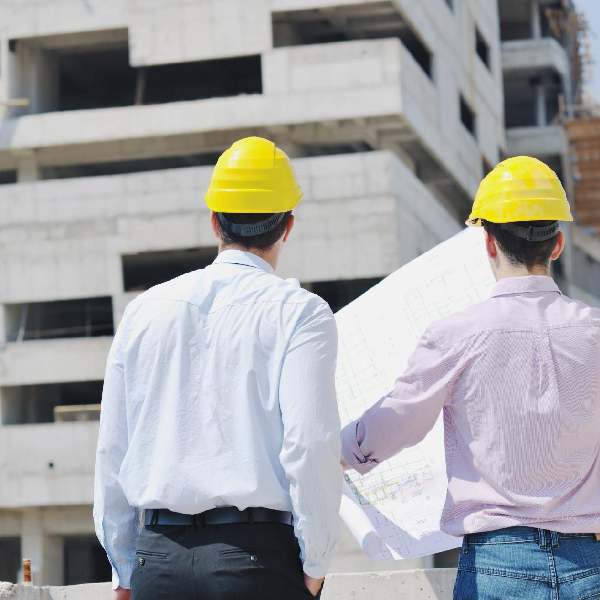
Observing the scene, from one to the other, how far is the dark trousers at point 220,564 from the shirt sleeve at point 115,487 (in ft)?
0.75

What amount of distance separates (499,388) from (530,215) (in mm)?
529

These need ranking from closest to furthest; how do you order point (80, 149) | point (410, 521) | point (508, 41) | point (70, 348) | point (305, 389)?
point (305, 389), point (410, 521), point (70, 348), point (80, 149), point (508, 41)

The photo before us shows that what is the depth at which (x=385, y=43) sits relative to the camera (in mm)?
29703

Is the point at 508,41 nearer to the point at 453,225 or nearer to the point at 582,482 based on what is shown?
the point at 453,225

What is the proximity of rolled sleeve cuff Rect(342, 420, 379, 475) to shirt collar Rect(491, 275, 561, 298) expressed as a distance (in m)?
0.62

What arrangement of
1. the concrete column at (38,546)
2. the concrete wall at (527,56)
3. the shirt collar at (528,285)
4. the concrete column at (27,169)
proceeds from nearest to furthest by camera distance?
1. the shirt collar at (528,285)
2. the concrete column at (38,546)
3. the concrete column at (27,169)
4. the concrete wall at (527,56)

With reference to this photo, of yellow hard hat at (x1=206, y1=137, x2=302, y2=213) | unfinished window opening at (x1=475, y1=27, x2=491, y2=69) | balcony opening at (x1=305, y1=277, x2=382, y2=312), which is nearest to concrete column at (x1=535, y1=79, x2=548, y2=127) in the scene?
unfinished window opening at (x1=475, y1=27, x2=491, y2=69)

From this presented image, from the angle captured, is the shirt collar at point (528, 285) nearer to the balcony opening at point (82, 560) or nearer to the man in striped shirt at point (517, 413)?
the man in striped shirt at point (517, 413)

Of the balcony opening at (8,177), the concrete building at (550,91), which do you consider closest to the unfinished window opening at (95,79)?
the balcony opening at (8,177)

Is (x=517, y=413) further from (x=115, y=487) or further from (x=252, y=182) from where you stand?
(x=115, y=487)

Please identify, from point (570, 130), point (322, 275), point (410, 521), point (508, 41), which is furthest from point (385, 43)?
point (410, 521)

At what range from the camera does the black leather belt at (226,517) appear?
3514mm

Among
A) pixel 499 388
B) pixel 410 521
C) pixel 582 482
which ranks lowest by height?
pixel 410 521

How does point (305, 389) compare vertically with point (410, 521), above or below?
above
